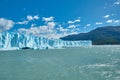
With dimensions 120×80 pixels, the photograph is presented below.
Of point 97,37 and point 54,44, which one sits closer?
point 54,44

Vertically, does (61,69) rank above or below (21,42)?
below

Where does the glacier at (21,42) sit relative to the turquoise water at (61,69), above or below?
above

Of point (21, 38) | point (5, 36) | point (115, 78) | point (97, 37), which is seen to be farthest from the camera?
point (97, 37)

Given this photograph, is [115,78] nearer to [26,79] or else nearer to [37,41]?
[26,79]

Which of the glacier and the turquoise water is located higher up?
the glacier

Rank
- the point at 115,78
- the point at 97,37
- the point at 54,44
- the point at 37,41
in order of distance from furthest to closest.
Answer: the point at 97,37
the point at 54,44
the point at 37,41
the point at 115,78

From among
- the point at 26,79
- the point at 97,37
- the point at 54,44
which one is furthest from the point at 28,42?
the point at 97,37

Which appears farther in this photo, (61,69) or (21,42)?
(21,42)

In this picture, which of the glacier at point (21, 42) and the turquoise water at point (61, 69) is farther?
the glacier at point (21, 42)

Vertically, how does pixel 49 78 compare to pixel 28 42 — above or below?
below

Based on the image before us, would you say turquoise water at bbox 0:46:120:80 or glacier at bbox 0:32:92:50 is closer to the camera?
turquoise water at bbox 0:46:120:80

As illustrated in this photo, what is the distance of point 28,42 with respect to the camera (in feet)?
184

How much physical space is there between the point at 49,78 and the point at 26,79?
4.64ft

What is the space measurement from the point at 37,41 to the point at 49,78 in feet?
159
